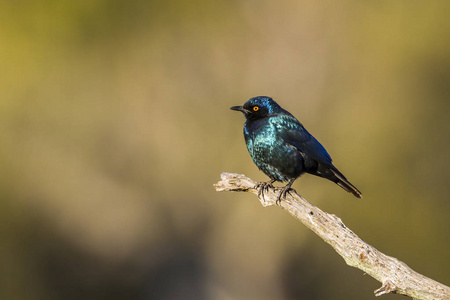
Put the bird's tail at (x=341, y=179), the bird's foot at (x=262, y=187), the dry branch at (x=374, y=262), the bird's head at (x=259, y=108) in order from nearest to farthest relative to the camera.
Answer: the dry branch at (x=374, y=262), the bird's foot at (x=262, y=187), the bird's tail at (x=341, y=179), the bird's head at (x=259, y=108)

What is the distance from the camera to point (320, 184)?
11312 mm

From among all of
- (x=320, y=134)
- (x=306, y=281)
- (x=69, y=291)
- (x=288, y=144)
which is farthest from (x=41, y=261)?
(x=288, y=144)

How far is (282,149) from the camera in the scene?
582 cm

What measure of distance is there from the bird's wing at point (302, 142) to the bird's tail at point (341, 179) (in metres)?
0.09

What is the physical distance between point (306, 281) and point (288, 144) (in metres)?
6.50

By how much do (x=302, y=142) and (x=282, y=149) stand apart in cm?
25

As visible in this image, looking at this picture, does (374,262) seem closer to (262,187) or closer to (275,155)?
(262,187)

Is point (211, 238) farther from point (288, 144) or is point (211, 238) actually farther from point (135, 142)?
point (288, 144)

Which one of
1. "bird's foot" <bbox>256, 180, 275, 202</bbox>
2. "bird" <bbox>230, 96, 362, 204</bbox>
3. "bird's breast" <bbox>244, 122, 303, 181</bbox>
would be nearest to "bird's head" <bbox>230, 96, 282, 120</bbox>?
"bird" <bbox>230, 96, 362, 204</bbox>

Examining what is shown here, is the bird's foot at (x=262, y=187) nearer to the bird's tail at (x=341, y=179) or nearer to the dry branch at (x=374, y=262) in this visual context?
the dry branch at (x=374, y=262)

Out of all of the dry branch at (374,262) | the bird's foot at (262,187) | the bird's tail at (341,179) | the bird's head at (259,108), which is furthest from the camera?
the bird's head at (259,108)

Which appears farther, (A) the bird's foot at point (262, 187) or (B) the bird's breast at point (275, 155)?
(B) the bird's breast at point (275, 155)

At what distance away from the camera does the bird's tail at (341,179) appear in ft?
19.0

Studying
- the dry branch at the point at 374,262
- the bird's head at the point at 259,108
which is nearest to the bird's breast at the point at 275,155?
the bird's head at the point at 259,108
